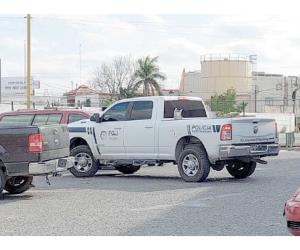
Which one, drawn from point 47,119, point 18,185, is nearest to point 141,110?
point 47,119

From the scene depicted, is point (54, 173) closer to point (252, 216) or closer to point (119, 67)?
point (252, 216)

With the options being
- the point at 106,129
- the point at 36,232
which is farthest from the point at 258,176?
the point at 36,232

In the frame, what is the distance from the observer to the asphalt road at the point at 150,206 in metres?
8.23

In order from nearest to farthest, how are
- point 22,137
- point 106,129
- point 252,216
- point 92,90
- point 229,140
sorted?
point 252,216
point 22,137
point 229,140
point 106,129
point 92,90

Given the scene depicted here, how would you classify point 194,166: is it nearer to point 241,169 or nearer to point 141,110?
point 241,169

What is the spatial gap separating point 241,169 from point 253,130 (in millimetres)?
1572

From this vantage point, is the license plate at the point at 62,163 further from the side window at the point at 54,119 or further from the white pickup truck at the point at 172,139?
the side window at the point at 54,119

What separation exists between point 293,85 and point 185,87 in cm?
1654

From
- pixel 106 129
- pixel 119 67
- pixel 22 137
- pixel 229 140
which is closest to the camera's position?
pixel 22 137

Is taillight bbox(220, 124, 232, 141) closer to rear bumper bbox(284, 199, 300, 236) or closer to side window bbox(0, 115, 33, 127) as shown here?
side window bbox(0, 115, 33, 127)

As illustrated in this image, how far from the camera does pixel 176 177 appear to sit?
15742 millimetres

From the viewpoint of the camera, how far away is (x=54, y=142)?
39.0 feet

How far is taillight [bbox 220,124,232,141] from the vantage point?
1357cm

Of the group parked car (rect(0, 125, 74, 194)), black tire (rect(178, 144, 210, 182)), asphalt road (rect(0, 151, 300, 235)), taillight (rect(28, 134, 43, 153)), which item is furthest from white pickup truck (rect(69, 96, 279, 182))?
taillight (rect(28, 134, 43, 153))
